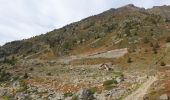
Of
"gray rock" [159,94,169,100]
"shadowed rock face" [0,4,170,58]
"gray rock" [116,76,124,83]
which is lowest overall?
"gray rock" [159,94,169,100]

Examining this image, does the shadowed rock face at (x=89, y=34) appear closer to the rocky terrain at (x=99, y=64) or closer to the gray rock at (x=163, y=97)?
the rocky terrain at (x=99, y=64)

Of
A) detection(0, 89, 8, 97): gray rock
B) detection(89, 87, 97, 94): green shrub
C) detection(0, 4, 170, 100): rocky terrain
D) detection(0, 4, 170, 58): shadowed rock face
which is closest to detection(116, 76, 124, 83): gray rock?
detection(0, 4, 170, 100): rocky terrain

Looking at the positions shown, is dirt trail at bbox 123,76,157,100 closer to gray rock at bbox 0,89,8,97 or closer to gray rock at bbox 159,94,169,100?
gray rock at bbox 159,94,169,100

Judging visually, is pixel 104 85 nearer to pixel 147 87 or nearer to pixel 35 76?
pixel 147 87

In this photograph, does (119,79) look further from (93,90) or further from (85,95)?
(85,95)

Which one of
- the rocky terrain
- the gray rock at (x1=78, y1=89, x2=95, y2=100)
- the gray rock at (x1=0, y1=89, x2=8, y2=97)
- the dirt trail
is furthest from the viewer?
the gray rock at (x1=0, y1=89, x2=8, y2=97)

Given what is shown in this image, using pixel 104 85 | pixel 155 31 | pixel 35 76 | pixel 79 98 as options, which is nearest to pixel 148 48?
pixel 155 31

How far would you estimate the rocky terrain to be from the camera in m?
58.0

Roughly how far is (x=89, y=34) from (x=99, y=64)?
43.7 metres

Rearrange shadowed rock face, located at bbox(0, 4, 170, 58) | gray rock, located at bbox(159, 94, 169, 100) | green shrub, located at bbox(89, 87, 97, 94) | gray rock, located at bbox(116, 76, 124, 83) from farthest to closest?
shadowed rock face, located at bbox(0, 4, 170, 58) < gray rock, located at bbox(116, 76, 124, 83) < green shrub, located at bbox(89, 87, 97, 94) < gray rock, located at bbox(159, 94, 169, 100)

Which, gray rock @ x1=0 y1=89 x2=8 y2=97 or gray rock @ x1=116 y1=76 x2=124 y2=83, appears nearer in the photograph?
gray rock @ x1=116 y1=76 x2=124 y2=83

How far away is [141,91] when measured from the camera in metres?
54.1

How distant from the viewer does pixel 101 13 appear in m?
Result: 170

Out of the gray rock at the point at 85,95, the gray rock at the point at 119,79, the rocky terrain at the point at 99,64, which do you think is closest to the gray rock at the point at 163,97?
the rocky terrain at the point at 99,64
